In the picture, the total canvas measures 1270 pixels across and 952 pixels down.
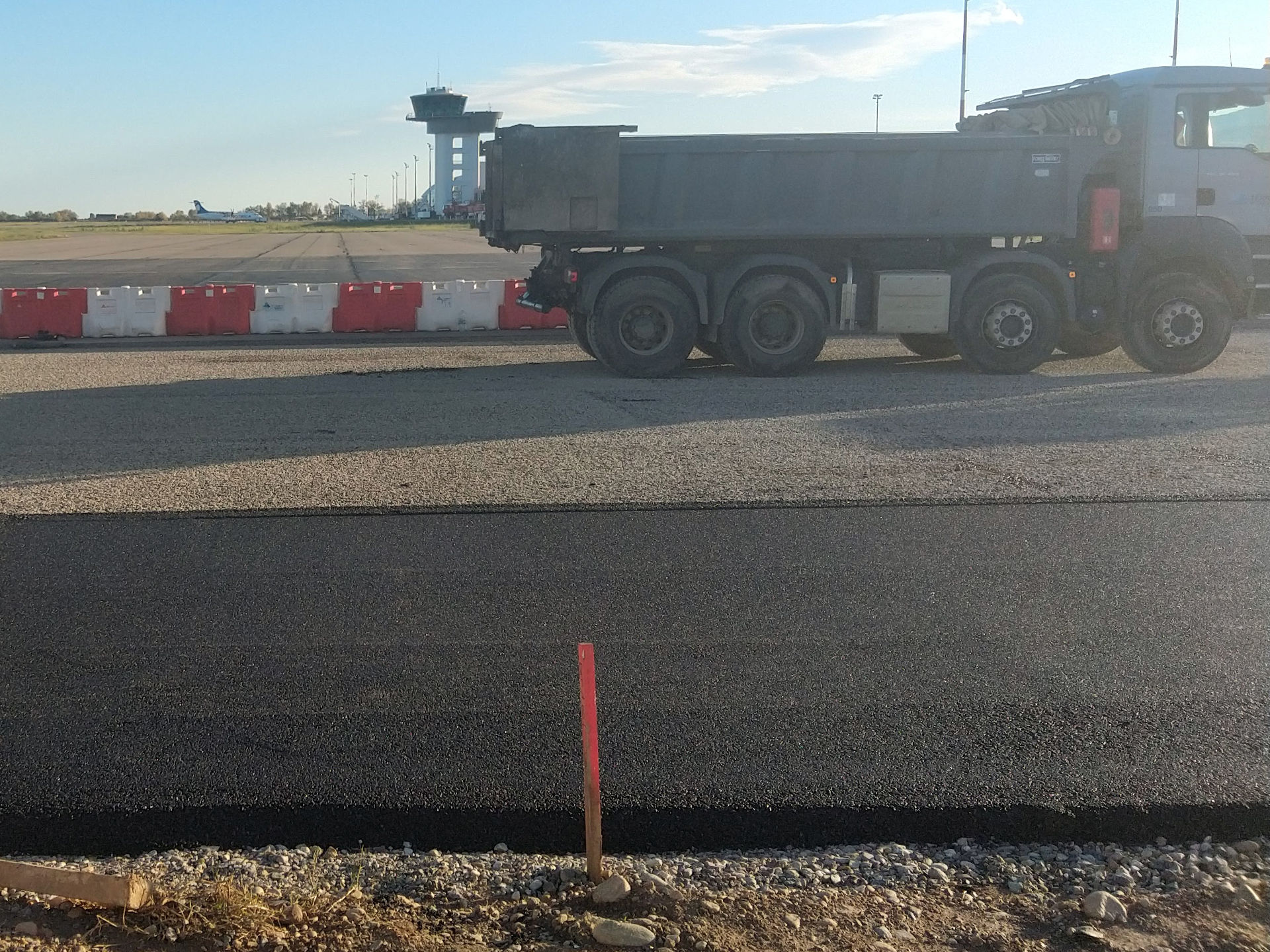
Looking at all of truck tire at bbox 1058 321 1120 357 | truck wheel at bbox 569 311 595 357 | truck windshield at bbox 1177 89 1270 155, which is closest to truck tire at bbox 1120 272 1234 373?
truck tire at bbox 1058 321 1120 357

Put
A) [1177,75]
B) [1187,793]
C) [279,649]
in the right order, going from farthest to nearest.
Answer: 1. [1177,75]
2. [279,649]
3. [1187,793]

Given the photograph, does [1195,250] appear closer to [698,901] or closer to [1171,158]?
[1171,158]

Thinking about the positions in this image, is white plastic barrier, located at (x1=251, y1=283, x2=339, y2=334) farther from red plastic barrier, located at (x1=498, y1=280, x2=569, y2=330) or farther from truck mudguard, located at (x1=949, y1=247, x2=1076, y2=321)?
truck mudguard, located at (x1=949, y1=247, x2=1076, y2=321)

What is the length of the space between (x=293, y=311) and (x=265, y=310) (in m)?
0.44

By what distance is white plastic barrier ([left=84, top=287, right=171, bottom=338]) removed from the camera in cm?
2198

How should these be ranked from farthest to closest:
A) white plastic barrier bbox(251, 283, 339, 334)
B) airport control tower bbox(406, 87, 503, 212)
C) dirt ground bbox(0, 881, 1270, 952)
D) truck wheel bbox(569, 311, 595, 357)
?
1. airport control tower bbox(406, 87, 503, 212)
2. white plastic barrier bbox(251, 283, 339, 334)
3. truck wheel bbox(569, 311, 595, 357)
4. dirt ground bbox(0, 881, 1270, 952)

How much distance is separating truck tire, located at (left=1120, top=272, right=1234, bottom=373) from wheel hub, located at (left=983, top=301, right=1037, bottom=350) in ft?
4.14

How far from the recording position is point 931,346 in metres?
18.5

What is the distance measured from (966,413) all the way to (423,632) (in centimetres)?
835

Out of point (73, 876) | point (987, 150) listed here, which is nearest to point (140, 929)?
point (73, 876)

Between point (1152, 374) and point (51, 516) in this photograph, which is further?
point (1152, 374)

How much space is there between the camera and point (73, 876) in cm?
384

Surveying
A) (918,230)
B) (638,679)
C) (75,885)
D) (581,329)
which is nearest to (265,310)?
(581,329)

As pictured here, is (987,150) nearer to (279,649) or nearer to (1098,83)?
(1098,83)
